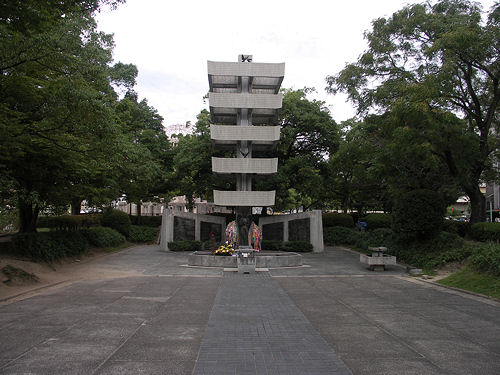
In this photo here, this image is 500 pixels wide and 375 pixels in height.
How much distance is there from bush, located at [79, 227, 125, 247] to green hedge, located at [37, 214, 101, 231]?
223 cm

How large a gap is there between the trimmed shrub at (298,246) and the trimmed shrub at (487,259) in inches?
515

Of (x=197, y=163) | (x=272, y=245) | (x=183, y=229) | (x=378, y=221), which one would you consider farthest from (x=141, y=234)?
(x=378, y=221)

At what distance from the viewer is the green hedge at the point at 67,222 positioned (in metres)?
27.2

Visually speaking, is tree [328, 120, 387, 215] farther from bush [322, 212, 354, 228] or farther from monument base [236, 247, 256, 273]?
monument base [236, 247, 256, 273]

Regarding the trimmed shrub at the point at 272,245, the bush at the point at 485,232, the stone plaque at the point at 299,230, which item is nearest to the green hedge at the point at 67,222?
the trimmed shrub at the point at 272,245

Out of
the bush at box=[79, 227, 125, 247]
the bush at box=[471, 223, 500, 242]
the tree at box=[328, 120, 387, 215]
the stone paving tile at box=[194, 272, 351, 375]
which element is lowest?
the stone paving tile at box=[194, 272, 351, 375]

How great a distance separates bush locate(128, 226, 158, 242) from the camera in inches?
1310

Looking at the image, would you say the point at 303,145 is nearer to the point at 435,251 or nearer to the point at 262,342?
the point at 435,251

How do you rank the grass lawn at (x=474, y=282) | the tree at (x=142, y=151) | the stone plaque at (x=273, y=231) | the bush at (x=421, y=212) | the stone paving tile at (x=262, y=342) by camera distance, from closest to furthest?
the stone paving tile at (x=262, y=342) → the grass lawn at (x=474, y=282) → the bush at (x=421, y=212) → the tree at (x=142, y=151) → the stone plaque at (x=273, y=231)

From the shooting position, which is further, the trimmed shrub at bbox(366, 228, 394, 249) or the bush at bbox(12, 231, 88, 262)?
the trimmed shrub at bbox(366, 228, 394, 249)

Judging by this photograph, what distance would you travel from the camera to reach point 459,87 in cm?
1959

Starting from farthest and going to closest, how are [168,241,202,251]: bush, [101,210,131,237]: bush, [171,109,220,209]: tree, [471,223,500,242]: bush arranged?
[101,210,131,237]: bush
[171,109,220,209]: tree
[168,241,202,251]: bush
[471,223,500,242]: bush

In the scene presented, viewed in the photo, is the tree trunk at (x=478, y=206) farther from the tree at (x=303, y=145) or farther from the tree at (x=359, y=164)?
the tree at (x=303, y=145)

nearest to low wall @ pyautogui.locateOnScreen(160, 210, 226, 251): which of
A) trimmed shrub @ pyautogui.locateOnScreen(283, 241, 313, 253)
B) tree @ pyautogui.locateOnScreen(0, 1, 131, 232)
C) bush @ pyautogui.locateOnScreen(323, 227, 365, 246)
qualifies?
trimmed shrub @ pyautogui.locateOnScreen(283, 241, 313, 253)
